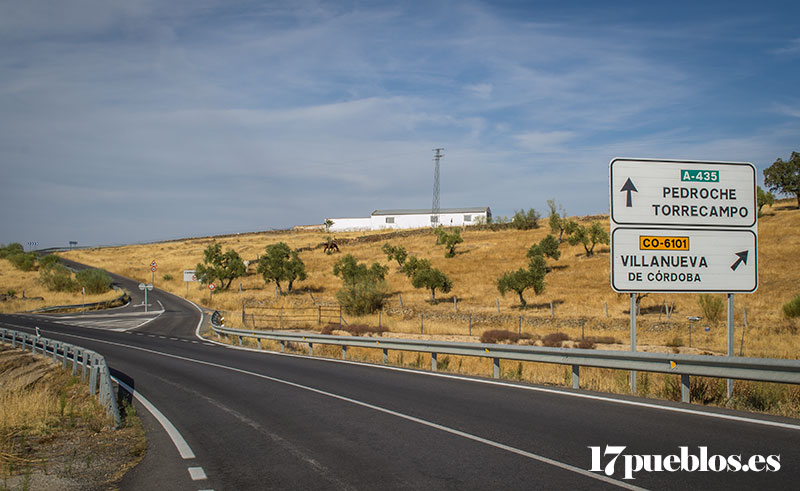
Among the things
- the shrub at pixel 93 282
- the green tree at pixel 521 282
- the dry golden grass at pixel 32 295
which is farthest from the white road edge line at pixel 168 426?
the shrub at pixel 93 282

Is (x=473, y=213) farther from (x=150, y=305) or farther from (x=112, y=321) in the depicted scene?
(x=112, y=321)

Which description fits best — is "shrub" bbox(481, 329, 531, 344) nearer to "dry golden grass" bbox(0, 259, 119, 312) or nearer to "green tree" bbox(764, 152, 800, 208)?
"dry golden grass" bbox(0, 259, 119, 312)

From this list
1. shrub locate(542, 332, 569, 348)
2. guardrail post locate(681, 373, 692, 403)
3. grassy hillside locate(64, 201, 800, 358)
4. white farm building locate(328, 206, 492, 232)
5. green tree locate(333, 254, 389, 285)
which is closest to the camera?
guardrail post locate(681, 373, 692, 403)

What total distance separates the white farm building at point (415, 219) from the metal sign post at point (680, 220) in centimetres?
9475

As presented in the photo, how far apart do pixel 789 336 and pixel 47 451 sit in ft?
82.9

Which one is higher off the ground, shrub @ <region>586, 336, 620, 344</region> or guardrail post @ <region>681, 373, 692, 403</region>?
guardrail post @ <region>681, 373, 692, 403</region>

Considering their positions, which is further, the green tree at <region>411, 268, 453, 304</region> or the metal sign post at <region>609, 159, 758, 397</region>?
the green tree at <region>411, 268, 453, 304</region>

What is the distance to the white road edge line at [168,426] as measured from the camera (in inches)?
310

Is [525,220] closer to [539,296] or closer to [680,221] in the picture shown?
[539,296]

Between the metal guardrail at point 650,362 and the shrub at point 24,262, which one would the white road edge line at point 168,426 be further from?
the shrub at point 24,262

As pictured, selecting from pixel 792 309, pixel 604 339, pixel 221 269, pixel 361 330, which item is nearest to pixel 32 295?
pixel 221 269

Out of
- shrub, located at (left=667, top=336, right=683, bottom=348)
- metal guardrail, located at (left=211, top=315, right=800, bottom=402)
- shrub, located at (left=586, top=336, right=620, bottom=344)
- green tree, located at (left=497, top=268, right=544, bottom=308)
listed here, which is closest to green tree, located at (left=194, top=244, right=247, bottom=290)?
green tree, located at (left=497, top=268, right=544, bottom=308)

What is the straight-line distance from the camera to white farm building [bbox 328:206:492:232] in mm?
113438

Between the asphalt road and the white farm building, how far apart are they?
9504 cm
